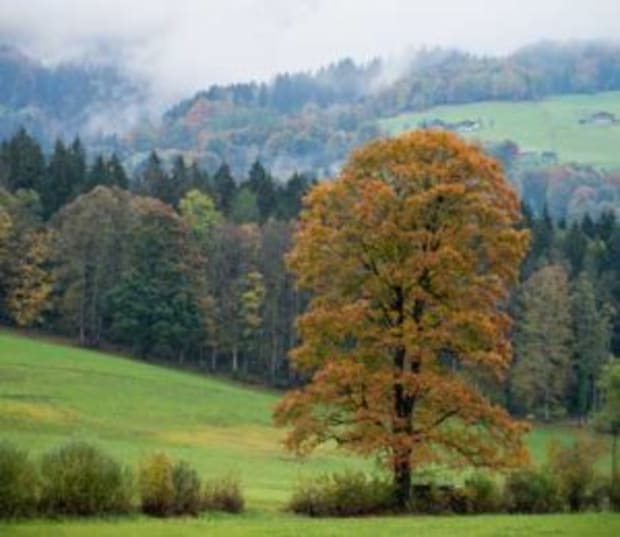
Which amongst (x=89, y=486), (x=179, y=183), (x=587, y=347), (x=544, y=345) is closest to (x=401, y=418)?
(x=89, y=486)

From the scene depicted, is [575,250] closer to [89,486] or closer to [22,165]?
[22,165]

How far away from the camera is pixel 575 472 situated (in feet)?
125

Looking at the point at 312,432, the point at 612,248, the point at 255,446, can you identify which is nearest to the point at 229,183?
the point at 612,248

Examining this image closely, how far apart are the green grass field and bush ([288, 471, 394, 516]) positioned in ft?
3.40

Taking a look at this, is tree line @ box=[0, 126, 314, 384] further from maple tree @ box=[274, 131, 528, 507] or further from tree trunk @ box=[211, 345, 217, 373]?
maple tree @ box=[274, 131, 528, 507]

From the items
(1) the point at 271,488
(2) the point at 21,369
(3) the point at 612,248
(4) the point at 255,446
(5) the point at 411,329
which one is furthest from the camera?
(3) the point at 612,248

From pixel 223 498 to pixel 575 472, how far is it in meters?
13.0

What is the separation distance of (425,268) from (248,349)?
78532mm

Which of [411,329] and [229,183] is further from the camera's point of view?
[229,183]

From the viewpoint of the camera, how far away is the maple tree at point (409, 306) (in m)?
36.0

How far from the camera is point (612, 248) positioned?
5340 inches

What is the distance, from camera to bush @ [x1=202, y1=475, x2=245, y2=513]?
33031 mm

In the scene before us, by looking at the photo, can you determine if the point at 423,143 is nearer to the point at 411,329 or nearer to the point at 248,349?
the point at 411,329

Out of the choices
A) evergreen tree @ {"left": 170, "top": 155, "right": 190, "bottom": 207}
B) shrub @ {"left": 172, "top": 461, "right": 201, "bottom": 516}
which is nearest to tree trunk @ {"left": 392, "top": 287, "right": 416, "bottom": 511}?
shrub @ {"left": 172, "top": 461, "right": 201, "bottom": 516}
